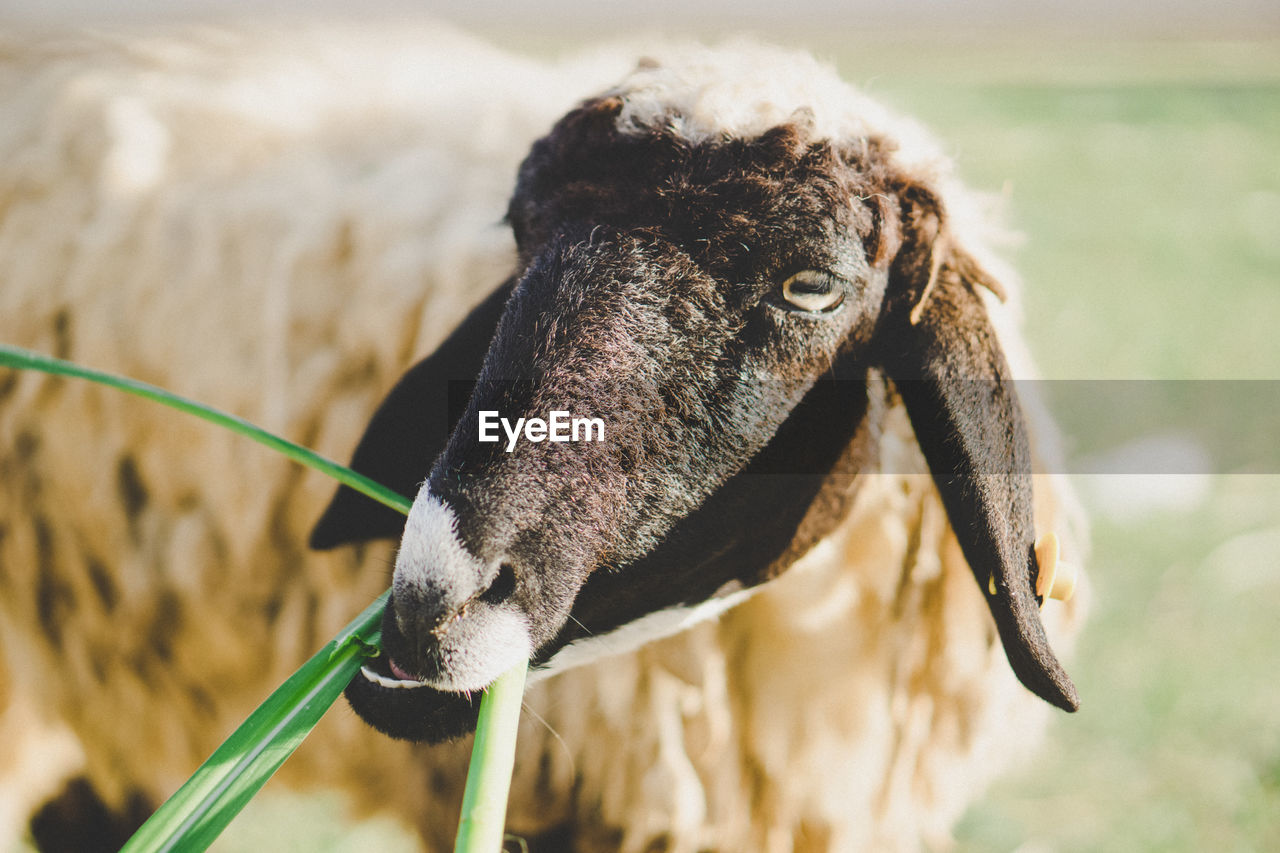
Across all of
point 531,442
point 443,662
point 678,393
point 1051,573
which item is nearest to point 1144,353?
point 1051,573

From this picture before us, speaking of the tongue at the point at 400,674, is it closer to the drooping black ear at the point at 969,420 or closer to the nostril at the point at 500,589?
the nostril at the point at 500,589

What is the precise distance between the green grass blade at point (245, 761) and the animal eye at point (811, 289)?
27.4 inches

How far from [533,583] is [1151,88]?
842cm

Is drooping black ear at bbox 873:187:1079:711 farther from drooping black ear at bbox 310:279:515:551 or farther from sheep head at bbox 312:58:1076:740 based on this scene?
drooping black ear at bbox 310:279:515:551

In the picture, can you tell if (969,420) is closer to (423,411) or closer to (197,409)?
(423,411)

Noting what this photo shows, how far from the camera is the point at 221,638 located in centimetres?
202

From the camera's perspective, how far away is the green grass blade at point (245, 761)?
0.92 metres

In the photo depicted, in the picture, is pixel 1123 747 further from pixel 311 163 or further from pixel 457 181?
pixel 311 163

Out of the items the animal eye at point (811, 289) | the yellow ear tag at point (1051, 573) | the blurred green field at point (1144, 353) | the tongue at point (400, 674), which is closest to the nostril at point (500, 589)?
the tongue at point (400, 674)

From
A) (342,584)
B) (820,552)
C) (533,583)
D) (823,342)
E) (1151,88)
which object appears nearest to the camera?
(533,583)

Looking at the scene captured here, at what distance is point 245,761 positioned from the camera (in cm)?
98

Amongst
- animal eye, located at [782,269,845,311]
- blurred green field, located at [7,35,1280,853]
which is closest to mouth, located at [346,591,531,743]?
animal eye, located at [782,269,845,311]

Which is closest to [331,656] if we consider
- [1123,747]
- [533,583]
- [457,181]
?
[533,583]

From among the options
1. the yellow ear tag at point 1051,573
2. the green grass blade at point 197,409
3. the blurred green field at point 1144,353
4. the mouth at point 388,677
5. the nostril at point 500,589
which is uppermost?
the green grass blade at point 197,409
